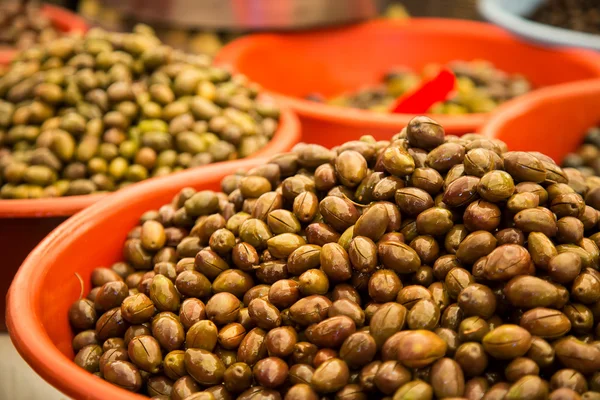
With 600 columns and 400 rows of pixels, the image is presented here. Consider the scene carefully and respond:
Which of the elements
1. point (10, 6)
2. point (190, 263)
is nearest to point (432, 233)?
point (190, 263)

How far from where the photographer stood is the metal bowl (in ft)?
8.45

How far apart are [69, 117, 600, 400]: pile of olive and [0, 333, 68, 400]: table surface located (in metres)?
0.11

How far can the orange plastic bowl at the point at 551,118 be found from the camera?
6.14 feet

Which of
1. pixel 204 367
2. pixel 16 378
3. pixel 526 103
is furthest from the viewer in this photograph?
pixel 526 103

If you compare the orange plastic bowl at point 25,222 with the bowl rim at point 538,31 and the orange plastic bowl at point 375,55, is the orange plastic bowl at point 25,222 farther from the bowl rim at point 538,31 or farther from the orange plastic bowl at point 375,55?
the bowl rim at point 538,31

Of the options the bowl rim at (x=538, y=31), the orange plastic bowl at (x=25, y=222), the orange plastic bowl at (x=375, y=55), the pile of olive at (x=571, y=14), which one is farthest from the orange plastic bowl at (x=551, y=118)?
the orange plastic bowl at (x=25, y=222)

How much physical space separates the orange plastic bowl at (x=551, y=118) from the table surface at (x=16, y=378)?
4.34 feet

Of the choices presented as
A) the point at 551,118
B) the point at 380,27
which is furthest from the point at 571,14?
the point at 551,118

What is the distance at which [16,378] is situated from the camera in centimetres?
123

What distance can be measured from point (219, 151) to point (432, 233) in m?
0.81

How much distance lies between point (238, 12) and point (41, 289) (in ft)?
5.80

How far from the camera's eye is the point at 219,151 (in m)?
1.69

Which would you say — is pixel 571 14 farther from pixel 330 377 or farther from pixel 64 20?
pixel 330 377

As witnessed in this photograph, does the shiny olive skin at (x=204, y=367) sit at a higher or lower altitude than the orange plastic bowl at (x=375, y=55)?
lower
